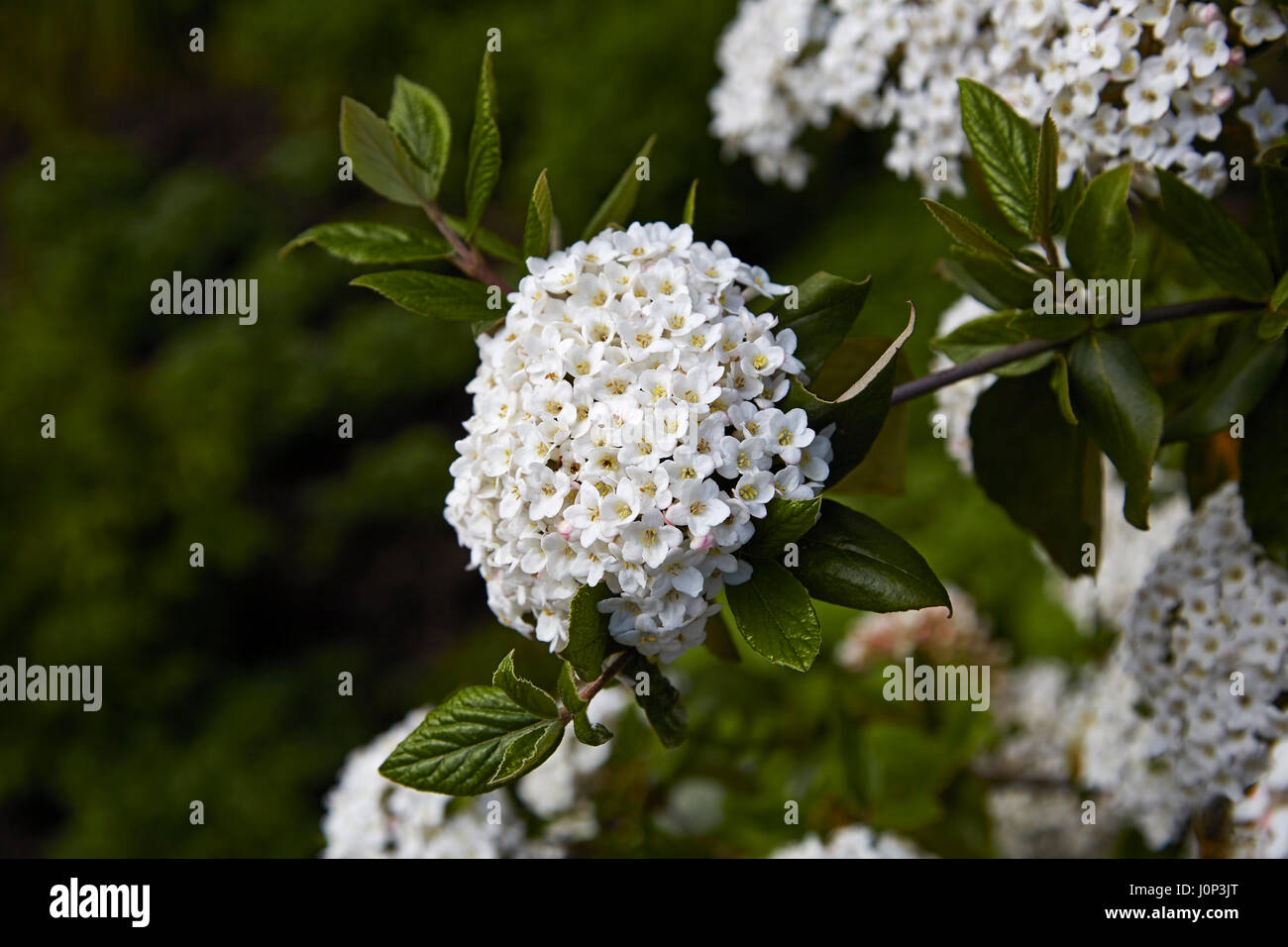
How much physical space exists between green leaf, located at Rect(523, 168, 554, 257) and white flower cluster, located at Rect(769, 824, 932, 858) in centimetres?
76

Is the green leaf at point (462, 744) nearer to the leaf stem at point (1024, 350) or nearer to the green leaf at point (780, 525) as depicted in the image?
the green leaf at point (780, 525)

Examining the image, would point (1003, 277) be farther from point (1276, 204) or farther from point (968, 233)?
point (1276, 204)

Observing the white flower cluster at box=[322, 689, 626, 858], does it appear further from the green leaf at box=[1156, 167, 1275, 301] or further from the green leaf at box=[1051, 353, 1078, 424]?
the green leaf at box=[1156, 167, 1275, 301]

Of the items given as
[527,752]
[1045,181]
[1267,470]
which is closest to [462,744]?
[527,752]

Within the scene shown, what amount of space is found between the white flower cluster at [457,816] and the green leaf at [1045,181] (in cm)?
69

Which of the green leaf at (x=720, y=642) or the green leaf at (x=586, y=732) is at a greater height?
the green leaf at (x=720, y=642)

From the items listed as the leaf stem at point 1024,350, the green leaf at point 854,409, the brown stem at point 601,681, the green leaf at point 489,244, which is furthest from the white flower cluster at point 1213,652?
the green leaf at point 489,244

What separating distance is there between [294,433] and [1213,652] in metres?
3.17

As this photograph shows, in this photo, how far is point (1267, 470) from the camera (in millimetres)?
847

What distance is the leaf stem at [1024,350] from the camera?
0.74 m

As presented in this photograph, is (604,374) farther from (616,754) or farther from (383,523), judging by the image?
(383,523)

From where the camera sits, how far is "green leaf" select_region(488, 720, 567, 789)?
63 cm

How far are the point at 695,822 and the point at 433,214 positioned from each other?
1043mm

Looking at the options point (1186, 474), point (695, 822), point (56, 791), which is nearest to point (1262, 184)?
point (1186, 474)
